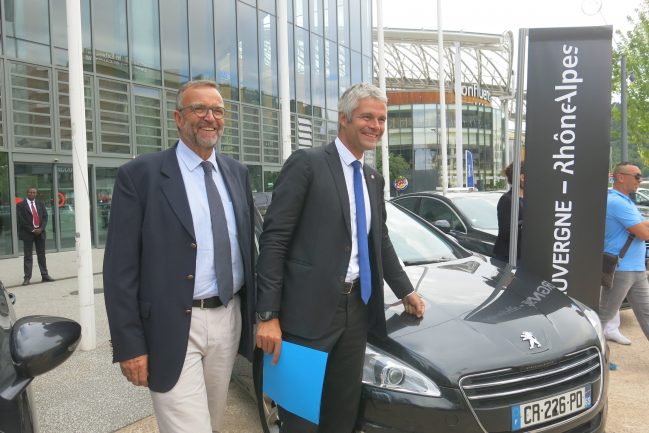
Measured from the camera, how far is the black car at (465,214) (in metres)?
6.12

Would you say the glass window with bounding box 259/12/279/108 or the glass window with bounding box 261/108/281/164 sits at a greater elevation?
the glass window with bounding box 259/12/279/108

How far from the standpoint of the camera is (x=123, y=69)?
1433 cm

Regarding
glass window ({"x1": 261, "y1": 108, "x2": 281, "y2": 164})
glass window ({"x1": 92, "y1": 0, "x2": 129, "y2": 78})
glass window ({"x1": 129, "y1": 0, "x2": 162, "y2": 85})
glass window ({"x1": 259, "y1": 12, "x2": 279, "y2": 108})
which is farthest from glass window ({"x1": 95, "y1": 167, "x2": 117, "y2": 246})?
glass window ({"x1": 259, "y1": 12, "x2": 279, "y2": 108})

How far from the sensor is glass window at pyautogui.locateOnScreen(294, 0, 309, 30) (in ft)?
63.0

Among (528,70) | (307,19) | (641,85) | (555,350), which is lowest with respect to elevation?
(555,350)

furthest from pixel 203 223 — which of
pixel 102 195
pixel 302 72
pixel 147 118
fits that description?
pixel 302 72

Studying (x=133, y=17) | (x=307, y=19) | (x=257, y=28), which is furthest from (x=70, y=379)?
(x=307, y=19)

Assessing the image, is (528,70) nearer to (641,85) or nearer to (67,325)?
(67,325)

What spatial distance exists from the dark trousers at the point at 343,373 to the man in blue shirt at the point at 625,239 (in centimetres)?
321

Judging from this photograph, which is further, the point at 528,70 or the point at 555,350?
the point at 528,70

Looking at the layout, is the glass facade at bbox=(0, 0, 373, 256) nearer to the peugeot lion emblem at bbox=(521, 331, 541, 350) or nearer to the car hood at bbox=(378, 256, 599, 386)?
the car hood at bbox=(378, 256, 599, 386)

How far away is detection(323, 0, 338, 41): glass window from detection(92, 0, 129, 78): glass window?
340 inches

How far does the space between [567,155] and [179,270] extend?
3.44 metres

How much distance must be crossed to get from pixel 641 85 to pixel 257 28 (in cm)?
1243
